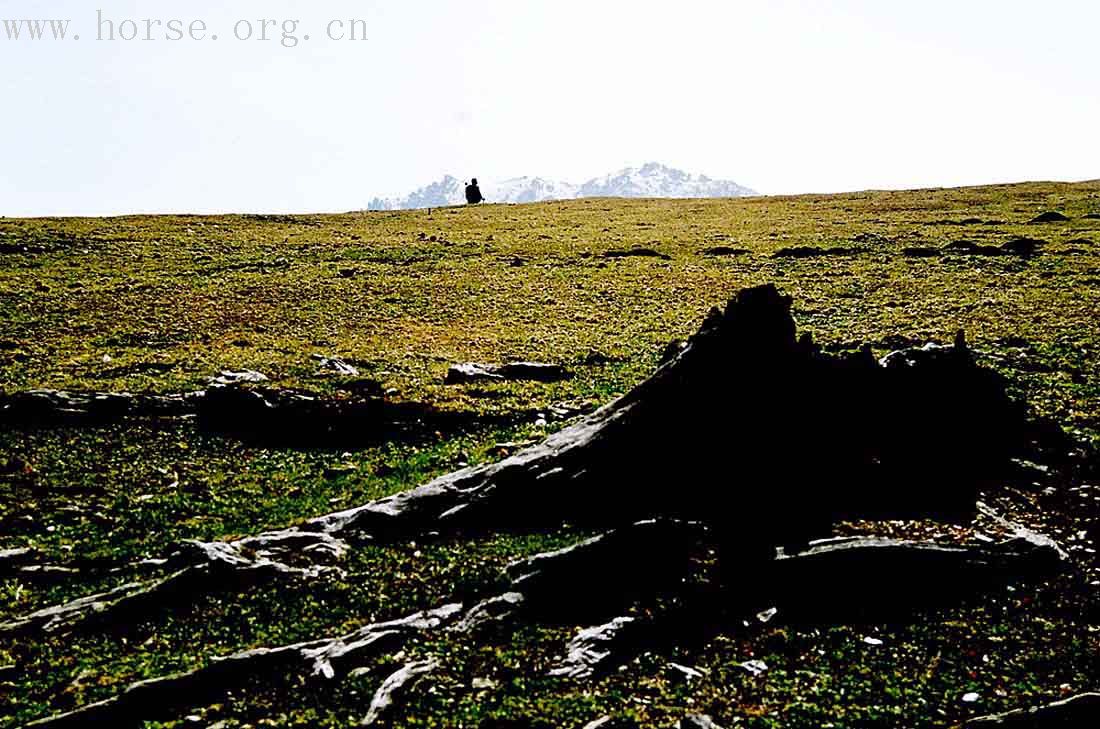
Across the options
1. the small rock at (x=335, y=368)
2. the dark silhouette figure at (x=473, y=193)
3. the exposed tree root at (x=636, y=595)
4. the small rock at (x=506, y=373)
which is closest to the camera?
the exposed tree root at (x=636, y=595)

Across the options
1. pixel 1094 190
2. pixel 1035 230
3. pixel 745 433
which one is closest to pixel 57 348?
pixel 745 433

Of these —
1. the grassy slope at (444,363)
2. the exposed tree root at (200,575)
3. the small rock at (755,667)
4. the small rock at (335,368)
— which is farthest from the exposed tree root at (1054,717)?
the small rock at (335,368)

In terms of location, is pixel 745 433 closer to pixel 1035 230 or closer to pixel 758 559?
pixel 758 559

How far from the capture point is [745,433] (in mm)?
21375

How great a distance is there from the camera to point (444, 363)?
127 feet

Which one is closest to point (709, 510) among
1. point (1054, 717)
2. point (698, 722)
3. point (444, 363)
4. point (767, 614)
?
point (767, 614)

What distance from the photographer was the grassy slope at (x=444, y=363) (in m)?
14.5

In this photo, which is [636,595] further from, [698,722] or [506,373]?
[506,373]

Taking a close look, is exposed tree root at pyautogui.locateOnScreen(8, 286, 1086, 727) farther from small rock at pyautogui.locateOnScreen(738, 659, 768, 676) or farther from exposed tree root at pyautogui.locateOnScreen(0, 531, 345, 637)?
small rock at pyautogui.locateOnScreen(738, 659, 768, 676)

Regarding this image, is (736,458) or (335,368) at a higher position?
(335,368)

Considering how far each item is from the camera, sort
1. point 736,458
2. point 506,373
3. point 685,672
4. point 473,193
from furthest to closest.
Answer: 1. point 473,193
2. point 506,373
3. point 736,458
4. point 685,672

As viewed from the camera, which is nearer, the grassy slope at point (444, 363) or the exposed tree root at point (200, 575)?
the grassy slope at point (444, 363)

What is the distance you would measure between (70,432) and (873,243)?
61.8m

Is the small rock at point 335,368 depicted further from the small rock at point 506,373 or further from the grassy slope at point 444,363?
the small rock at point 506,373
